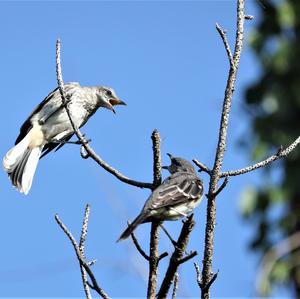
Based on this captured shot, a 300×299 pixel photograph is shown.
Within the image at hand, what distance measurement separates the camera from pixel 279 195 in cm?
1380

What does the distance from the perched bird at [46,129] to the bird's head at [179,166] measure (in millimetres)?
1001

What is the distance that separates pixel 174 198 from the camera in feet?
19.0

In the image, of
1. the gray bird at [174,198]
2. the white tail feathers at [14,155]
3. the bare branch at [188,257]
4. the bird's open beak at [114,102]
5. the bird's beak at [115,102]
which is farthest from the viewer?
the bird's beak at [115,102]

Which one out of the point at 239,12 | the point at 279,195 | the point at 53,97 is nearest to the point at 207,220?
the point at 239,12

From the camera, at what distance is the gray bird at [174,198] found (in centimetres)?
533

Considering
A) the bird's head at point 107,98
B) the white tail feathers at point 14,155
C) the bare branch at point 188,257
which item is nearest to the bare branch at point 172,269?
the bare branch at point 188,257

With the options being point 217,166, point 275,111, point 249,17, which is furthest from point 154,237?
point 275,111

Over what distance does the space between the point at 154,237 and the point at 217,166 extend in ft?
1.81

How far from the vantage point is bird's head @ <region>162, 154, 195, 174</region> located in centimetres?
697

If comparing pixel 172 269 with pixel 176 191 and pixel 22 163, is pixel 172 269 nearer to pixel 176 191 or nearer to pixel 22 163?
pixel 176 191

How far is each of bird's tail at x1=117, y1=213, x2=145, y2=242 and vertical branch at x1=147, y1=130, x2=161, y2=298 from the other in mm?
105

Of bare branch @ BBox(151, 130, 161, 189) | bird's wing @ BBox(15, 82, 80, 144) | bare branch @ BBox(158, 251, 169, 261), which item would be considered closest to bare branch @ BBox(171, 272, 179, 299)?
bare branch @ BBox(158, 251, 169, 261)

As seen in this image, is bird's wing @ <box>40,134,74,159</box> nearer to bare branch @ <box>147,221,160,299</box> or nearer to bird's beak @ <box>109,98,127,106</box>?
bird's beak @ <box>109,98,127,106</box>

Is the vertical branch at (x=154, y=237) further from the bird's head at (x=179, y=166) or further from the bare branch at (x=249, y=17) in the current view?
the bird's head at (x=179, y=166)
